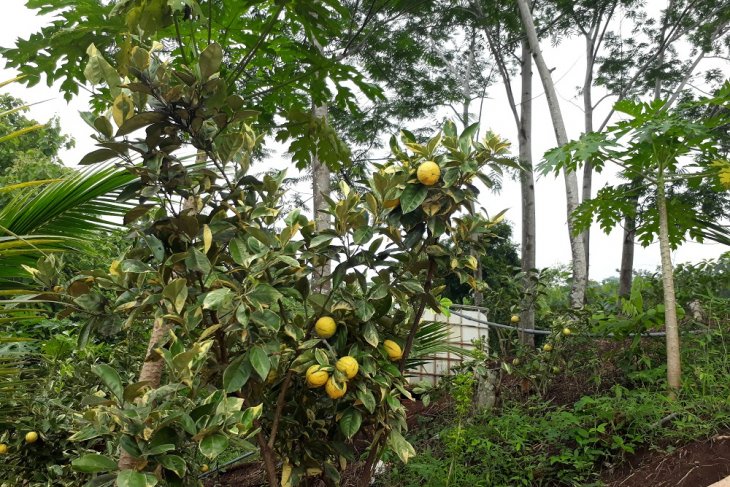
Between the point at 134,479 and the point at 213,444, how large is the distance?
167mm

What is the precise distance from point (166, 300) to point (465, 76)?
12.5m

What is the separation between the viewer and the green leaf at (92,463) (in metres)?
1.22

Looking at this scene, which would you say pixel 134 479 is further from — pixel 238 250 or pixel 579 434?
pixel 579 434

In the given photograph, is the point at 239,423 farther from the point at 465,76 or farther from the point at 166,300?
the point at 465,76

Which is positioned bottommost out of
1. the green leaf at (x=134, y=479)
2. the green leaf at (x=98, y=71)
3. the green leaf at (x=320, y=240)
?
the green leaf at (x=134, y=479)

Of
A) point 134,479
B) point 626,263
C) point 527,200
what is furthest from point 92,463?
point 626,263

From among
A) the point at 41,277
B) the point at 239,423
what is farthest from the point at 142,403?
the point at 41,277

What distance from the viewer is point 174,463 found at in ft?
4.15

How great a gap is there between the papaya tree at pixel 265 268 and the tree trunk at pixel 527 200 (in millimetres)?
2593

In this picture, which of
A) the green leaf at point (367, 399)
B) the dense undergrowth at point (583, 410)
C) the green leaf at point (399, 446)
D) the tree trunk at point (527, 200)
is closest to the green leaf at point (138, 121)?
the green leaf at point (367, 399)

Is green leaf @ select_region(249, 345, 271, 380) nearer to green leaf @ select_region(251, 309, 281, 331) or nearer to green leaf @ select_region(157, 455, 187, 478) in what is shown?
green leaf @ select_region(251, 309, 281, 331)

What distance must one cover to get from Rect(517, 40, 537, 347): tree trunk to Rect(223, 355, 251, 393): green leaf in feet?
10.3

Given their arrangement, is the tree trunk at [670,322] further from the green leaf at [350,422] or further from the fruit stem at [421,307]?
the green leaf at [350,422]

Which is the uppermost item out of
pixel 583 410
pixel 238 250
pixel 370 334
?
pixel 238 250
